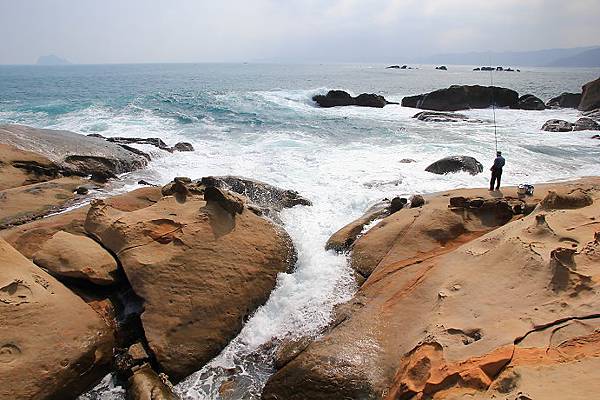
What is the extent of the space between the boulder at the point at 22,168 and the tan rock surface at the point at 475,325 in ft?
30.0

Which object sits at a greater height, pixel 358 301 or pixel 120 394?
pixel 358 301

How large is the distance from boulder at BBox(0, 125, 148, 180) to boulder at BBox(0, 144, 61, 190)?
0.96 feet

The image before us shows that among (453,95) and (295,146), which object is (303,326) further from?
(453,95)

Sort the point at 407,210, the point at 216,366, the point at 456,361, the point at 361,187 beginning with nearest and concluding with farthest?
the point at 456,361
the point at 216,366
the point at 407,210
the point at 361,187

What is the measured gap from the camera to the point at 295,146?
715 inches

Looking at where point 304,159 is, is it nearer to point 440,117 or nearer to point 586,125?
point 440,117

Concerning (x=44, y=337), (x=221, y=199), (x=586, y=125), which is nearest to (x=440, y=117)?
(x=586, y=125)

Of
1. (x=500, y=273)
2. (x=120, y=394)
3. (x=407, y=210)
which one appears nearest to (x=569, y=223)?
(x=500, y=273)

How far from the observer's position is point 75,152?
12.4 m

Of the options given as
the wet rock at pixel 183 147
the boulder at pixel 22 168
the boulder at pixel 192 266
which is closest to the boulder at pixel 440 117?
the wet rock at pixel 183 147

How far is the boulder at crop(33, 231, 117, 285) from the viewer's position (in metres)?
5.90

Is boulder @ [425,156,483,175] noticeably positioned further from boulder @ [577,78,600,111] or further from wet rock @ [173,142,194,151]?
boulder @ [577,78,600,111]

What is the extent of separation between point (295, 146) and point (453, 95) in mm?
24248

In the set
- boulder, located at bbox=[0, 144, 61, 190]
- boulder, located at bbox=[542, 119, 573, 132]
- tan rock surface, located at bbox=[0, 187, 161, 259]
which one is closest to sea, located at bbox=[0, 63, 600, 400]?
boulder, located at bbox=[542, 119, 573, 132]
